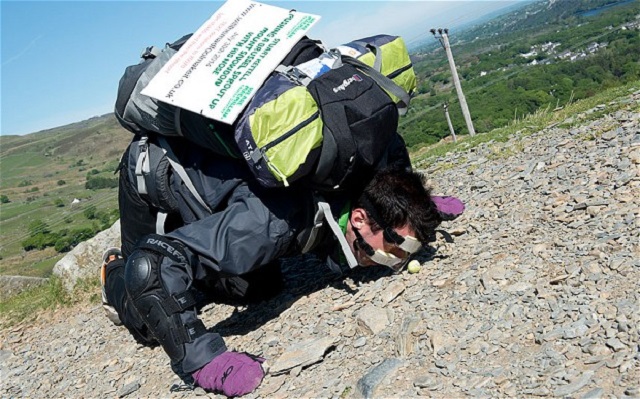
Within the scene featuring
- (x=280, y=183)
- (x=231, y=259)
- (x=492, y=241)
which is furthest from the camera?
(x=492, y=241)

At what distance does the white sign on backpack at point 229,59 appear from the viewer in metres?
3.27

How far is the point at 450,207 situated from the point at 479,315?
6.14ft

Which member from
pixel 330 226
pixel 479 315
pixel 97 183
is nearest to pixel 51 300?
pixel 330 226

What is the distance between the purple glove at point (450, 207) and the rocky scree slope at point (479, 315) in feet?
0.31

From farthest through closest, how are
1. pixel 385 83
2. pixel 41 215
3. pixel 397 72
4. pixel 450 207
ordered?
pixel 41 215, pixel 450 207, pixel 397 72, pixel 385 83

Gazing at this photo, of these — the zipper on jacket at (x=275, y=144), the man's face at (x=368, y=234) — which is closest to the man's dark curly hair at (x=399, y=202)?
the man's face at (x=368, y=234)

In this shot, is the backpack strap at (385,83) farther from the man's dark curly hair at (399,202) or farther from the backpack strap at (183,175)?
the backpack strap at (183,175)

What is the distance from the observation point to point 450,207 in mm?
5012

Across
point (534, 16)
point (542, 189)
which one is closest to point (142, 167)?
point (542, 189)

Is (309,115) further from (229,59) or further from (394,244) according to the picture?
(394,244)

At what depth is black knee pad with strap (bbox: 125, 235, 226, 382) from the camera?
3398mm

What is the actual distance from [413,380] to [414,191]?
1375mm

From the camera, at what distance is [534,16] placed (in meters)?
182

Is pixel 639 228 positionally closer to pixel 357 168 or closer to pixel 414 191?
pixel 414 191
